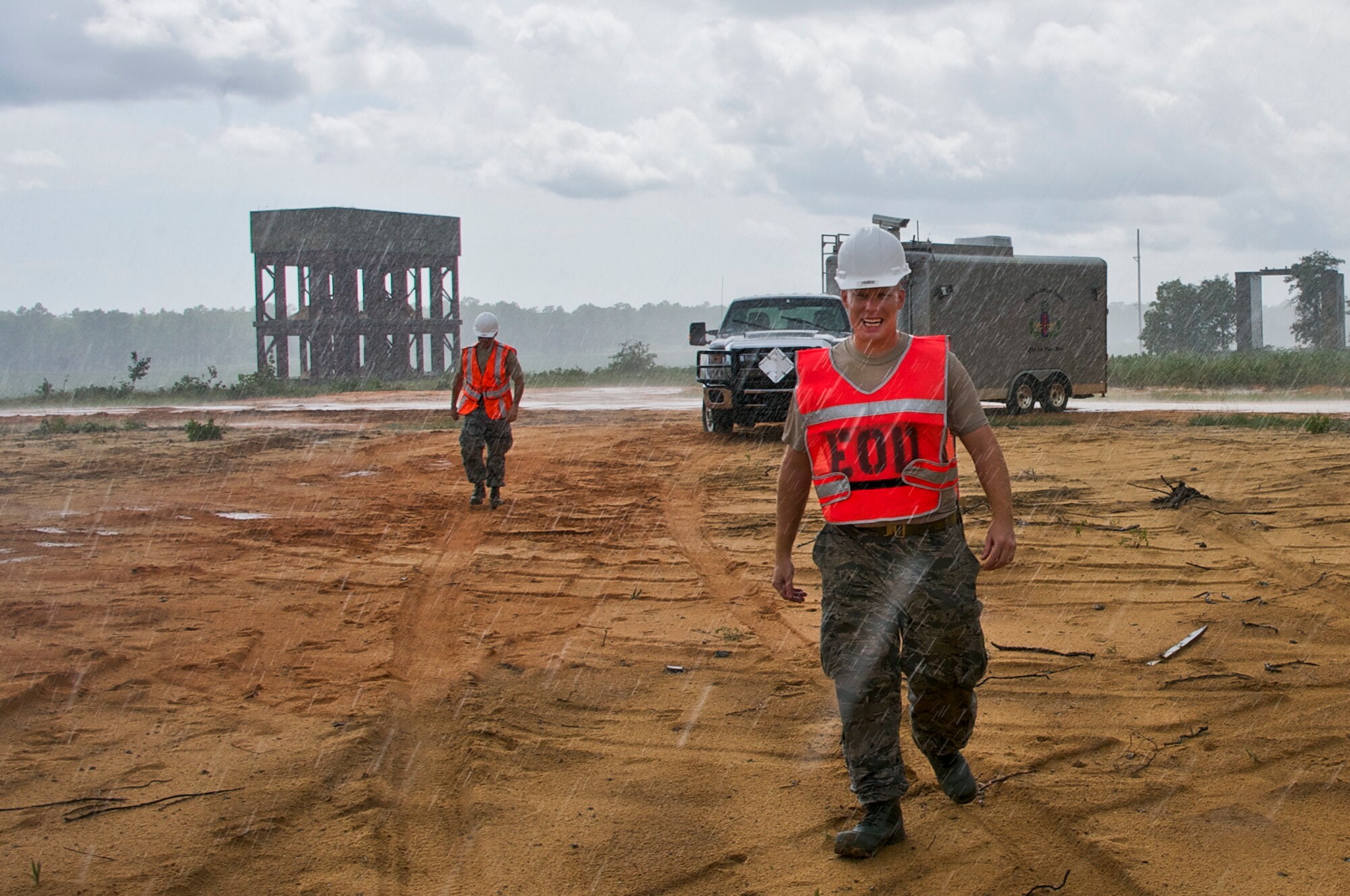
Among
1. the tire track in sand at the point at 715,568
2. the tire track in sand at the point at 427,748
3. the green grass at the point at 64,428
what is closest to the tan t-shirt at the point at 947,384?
the tire track in sand at the point at 427,748

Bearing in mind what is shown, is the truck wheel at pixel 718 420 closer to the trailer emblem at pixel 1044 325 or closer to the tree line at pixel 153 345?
the trailer emblem at pixel 1044 325

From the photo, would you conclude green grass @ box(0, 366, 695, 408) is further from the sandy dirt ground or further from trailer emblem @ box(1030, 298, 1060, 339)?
the sandy dirt ground

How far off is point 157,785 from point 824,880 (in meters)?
2.44

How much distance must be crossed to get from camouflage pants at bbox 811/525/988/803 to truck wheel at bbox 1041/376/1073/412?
17270mm

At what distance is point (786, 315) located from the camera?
16594 mm

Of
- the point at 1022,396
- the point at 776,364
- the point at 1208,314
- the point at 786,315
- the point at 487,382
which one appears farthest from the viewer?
the point at 1208,314

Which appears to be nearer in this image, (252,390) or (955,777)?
(955,777)

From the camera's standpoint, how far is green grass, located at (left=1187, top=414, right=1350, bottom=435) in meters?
14.2

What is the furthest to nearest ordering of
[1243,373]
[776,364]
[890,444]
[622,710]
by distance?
[1243,373]
[776,364]
[622,710]
[890,444]

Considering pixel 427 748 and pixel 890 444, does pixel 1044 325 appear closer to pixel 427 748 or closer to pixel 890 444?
pixel 427 748

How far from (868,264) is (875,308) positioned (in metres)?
0.14

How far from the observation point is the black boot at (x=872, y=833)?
366 centimetres

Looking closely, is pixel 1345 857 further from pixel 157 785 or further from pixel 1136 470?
pixel 1136 470

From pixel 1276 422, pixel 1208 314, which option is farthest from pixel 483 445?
pixel 1208 314
